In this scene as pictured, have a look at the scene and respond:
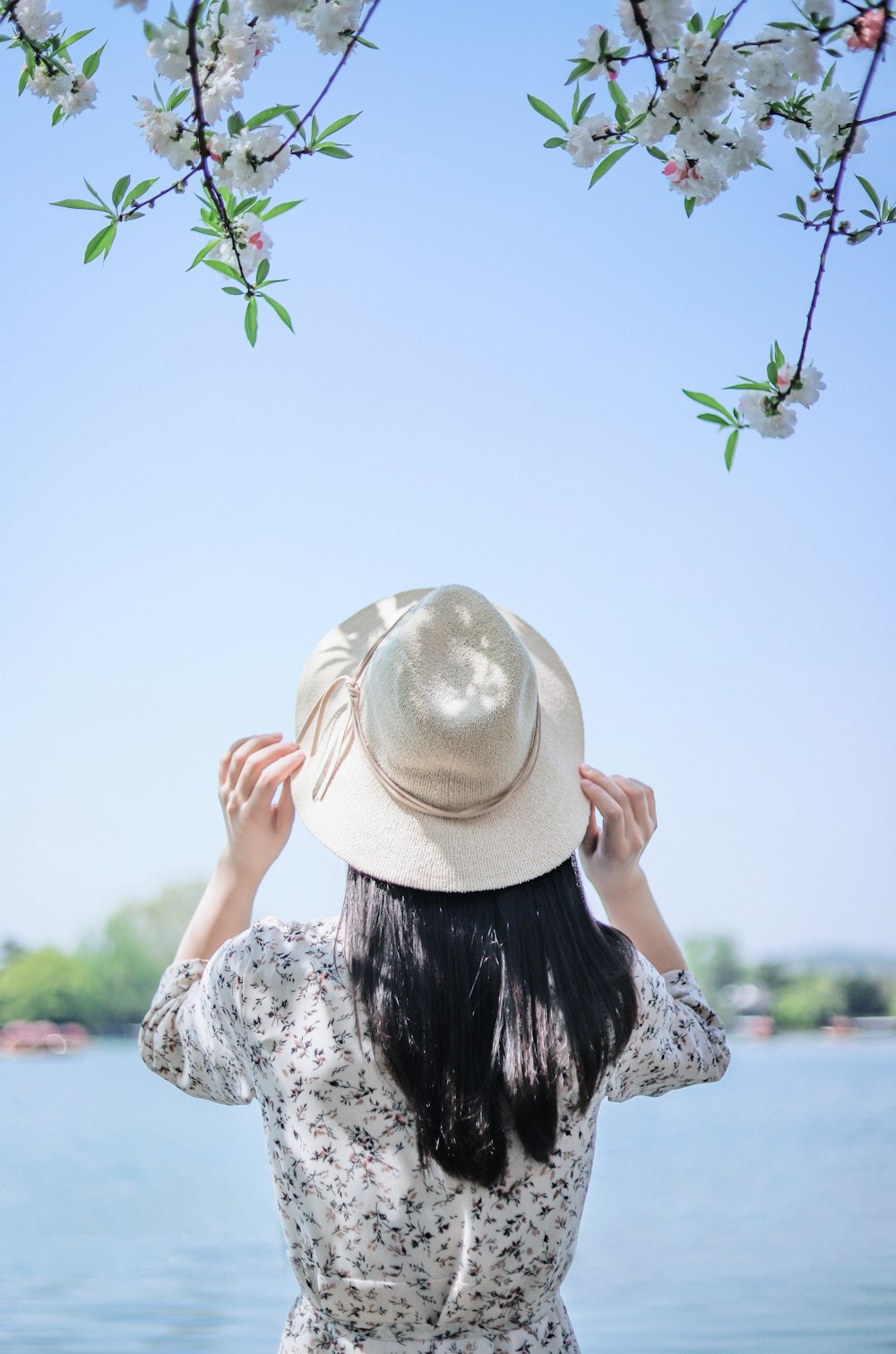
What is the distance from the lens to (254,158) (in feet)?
3.34

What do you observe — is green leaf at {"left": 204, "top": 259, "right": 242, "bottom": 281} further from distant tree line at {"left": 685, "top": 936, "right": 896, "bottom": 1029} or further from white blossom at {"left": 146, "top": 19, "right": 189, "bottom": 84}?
distant tree line at {"left": 685, "top": 936, "right": 896, "bottom": 1029}

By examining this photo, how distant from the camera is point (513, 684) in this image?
0.84 m

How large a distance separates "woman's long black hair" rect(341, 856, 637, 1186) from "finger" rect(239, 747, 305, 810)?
0.40ft

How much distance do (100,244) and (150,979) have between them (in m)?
17.9

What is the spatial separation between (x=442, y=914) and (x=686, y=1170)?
1274 centimetres

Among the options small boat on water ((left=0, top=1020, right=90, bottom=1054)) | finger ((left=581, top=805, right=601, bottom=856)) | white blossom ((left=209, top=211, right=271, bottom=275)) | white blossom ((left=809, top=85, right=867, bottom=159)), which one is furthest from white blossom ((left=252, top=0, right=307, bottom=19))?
small boat on water ((left=0, top=1020, right=90, bottom=1054))

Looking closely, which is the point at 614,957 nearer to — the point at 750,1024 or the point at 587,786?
the point at 587,786

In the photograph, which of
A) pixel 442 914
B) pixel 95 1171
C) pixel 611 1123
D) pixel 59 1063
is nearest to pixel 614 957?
pixel 442 914

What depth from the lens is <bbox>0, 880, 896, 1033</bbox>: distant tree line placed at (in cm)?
1820

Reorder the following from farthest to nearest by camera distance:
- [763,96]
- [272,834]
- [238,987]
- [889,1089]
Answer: [889,1089], [763,96], [272,834], [238,987]

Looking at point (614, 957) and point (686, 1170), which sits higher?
point (614, 957)

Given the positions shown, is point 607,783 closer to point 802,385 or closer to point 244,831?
point 244,831

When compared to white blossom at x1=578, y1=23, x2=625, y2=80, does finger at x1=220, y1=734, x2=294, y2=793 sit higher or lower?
lower

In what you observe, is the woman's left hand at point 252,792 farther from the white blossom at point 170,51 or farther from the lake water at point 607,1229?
the lake water at point 607,1229
